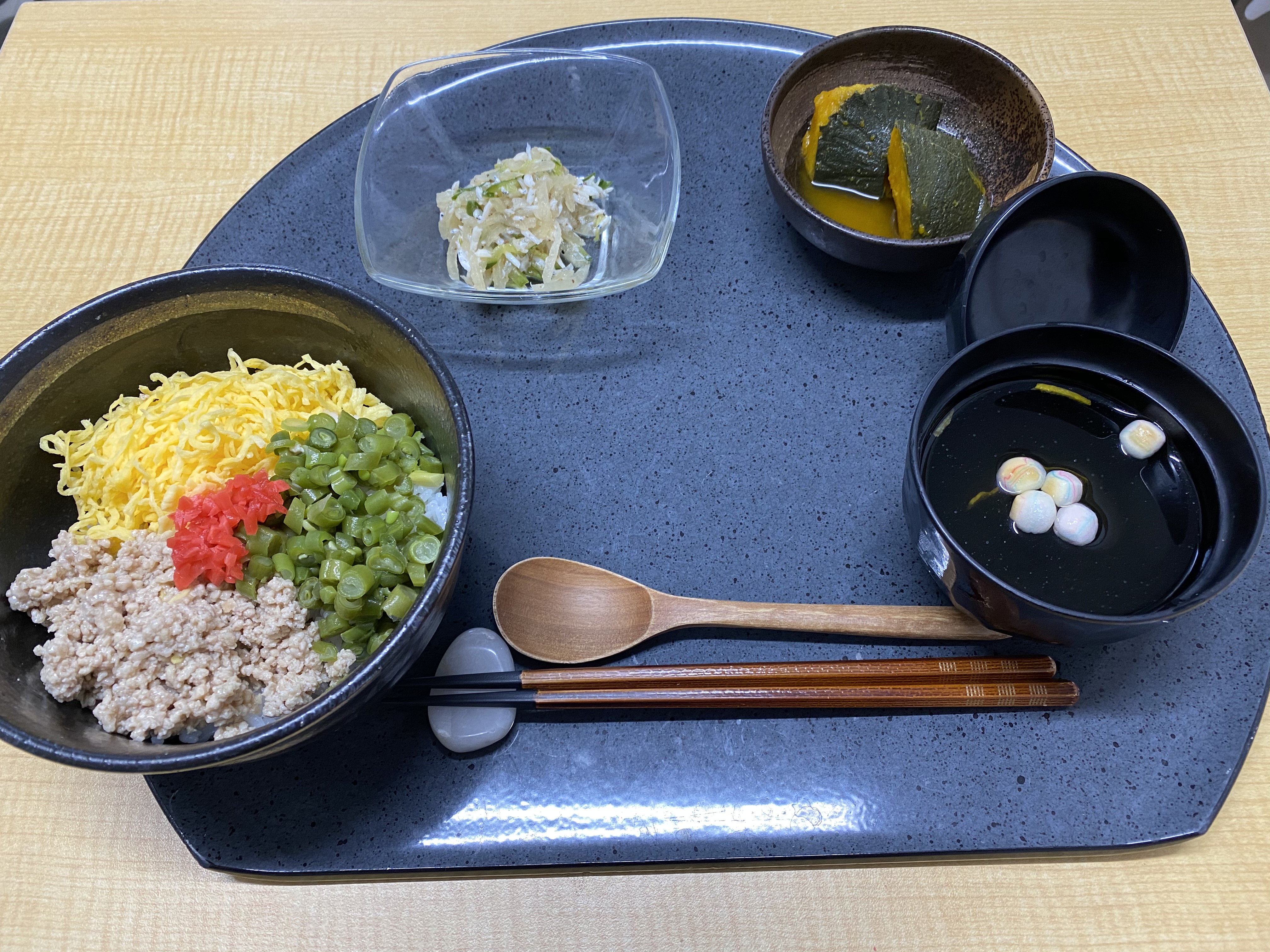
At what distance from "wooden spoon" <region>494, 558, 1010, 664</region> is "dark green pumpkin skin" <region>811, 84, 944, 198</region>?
0.86 metres

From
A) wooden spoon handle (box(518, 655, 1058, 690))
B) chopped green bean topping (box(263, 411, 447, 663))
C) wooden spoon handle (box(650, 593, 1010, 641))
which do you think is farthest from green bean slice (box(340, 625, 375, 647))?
wooden spoon handle (box(650, 593, 1010, 641))

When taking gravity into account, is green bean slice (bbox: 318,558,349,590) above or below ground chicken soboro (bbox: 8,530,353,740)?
above

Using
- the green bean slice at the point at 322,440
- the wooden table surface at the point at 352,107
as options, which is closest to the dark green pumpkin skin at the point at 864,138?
the wooden table surface at the point at 352,107

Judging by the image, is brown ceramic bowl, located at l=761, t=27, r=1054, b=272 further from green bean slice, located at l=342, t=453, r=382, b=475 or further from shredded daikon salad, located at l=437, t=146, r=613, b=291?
green bean slice, located at l=342, t=453, r=382, b=475

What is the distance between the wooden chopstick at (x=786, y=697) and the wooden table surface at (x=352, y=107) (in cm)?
25

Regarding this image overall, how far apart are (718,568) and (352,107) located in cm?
136

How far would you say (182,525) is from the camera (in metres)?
A: 1.21

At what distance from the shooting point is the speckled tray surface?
4.06ft

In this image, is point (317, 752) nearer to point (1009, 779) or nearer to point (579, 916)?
point (579, 916)

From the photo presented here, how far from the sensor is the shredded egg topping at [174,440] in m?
1.27

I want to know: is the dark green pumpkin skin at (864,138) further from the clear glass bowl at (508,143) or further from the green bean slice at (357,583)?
the green bean slice at (357,583)

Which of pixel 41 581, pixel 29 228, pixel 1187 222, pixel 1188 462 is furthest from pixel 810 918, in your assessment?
pixel 29 228

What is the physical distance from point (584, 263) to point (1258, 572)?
4.35 feet

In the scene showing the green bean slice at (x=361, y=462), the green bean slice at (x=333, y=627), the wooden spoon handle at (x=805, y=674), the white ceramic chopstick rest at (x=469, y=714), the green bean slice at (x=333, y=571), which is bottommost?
the white ceramic chopstick rest at (x=469, y=714)
